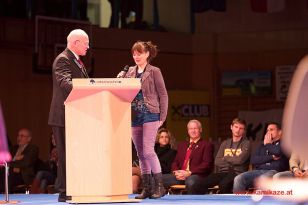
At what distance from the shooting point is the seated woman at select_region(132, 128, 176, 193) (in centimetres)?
913

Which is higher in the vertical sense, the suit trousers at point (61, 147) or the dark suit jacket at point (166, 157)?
the suit trousers at point (61, 147)

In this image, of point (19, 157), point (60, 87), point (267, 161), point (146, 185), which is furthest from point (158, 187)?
point (19, 157)

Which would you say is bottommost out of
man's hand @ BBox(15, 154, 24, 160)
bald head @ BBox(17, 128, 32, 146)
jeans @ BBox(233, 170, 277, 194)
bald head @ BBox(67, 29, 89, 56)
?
jeans @ BBox(233, 170, 277, 194)

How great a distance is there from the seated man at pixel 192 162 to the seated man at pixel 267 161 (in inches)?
21.3

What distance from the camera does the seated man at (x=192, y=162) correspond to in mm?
8484

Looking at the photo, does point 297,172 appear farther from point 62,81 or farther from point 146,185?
point 62,81

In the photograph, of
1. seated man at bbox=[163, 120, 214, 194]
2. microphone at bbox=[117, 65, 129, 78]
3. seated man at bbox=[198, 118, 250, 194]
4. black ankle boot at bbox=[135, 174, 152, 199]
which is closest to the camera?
microphone at bbox=[117, 65, 129, 78]

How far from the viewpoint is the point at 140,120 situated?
20.9 feet

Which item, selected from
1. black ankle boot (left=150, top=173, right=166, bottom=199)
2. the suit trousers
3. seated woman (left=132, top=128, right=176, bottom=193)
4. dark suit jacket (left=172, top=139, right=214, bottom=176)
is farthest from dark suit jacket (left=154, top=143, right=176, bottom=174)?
the suit trousers

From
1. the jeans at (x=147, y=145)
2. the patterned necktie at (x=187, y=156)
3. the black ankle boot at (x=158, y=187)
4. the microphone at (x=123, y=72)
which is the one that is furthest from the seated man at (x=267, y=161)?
the microphone at (x=123, y=72)

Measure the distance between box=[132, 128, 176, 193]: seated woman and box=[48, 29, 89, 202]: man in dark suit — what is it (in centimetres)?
294

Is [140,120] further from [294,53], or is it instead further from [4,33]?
[294,53]

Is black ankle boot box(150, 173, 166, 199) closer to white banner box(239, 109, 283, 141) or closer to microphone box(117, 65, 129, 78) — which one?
microphone box(117, 65, 129, 78)

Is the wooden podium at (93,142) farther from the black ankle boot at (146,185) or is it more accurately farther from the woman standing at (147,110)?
the black ankle boot at (146,185)
